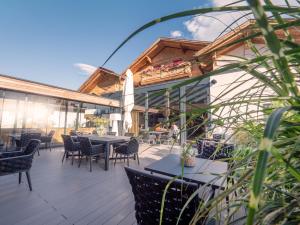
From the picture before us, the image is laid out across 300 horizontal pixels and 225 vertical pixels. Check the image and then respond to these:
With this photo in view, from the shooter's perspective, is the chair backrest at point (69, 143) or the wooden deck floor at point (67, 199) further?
the chair backrest at point (69, 143)

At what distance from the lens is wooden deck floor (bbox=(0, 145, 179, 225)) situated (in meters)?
2.31

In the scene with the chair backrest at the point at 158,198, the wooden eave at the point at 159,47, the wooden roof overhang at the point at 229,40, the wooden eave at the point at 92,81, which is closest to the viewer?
the wooden roof overhang at the point at 229,40

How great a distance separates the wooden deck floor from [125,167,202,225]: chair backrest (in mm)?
1011

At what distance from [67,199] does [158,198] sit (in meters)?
2.22

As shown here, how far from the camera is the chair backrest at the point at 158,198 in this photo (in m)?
1.26

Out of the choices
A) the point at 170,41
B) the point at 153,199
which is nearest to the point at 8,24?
the point at 170,41

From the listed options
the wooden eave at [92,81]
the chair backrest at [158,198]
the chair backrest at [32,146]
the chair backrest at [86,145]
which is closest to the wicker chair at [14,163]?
the chair backrest at [32,146]

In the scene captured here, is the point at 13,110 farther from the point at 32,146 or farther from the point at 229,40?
the point at 229,40

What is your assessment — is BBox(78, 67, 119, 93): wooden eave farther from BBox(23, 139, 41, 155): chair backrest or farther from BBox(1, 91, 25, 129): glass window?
BBox(23, 139, 41, 155): chair backrest

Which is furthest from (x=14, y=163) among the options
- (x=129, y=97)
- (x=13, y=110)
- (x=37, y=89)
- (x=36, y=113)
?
(x=36, y=113)

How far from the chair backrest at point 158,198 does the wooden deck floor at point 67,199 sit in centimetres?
101

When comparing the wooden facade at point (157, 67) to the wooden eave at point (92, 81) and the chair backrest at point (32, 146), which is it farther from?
the chair backrest at point (32, 146)

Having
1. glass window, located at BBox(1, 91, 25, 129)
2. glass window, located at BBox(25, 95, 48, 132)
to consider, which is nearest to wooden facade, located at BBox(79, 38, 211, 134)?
glass window, located at BBox(25, 95, 48, 132)

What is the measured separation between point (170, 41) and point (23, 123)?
946 cm
